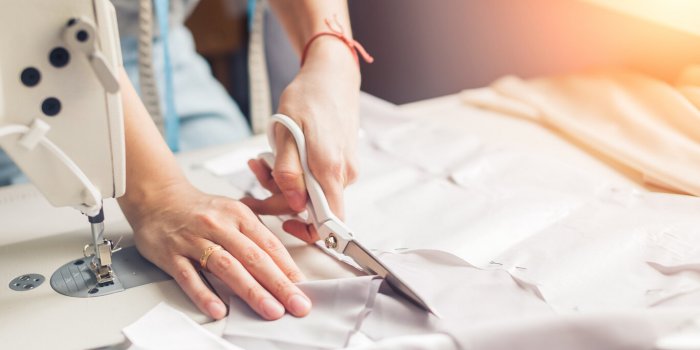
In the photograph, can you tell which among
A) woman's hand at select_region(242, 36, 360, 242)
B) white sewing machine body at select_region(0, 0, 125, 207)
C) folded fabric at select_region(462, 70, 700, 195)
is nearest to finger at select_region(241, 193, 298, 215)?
woman's hand at select_region(242, 36, 360, 242)

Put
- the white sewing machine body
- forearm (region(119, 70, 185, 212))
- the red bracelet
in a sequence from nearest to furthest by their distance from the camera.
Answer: the white sewing machine body, forearm (region(119, 70, 185, 212)), the red bracelet

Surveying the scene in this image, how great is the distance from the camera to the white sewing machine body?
56 cm

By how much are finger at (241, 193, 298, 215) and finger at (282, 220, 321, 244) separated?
0.10 ft

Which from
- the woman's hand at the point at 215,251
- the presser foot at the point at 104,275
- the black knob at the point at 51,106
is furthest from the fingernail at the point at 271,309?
the black knob at the point at 51,106

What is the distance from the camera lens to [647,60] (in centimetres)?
114

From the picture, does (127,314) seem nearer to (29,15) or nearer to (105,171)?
(105,171)

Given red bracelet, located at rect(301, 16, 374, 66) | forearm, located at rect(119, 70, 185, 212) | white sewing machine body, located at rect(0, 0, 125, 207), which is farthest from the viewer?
red bracelet, located at rect(301, 16, 374, 66)

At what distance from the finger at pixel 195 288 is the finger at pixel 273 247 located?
0.07 meters

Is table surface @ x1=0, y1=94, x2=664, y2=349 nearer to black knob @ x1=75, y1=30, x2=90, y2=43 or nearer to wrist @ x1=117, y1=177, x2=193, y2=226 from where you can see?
wrist @ x1=117, y1=177, x2=193, y2=226

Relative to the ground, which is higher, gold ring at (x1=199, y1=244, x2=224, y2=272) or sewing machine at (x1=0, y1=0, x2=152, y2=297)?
sewing machine at (x1=0, y1=0, x2=152, y2=297)

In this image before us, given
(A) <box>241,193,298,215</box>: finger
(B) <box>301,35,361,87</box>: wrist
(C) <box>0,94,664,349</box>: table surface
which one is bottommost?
(C) <box>0,94,664,349</box>: table surface

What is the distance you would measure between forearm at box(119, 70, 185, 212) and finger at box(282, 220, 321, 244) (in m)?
0.14

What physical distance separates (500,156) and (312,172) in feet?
1.12

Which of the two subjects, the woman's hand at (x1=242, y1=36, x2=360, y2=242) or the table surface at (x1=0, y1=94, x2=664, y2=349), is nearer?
the table surface at (x1=0, y1=94, x2=664, y2=349)
